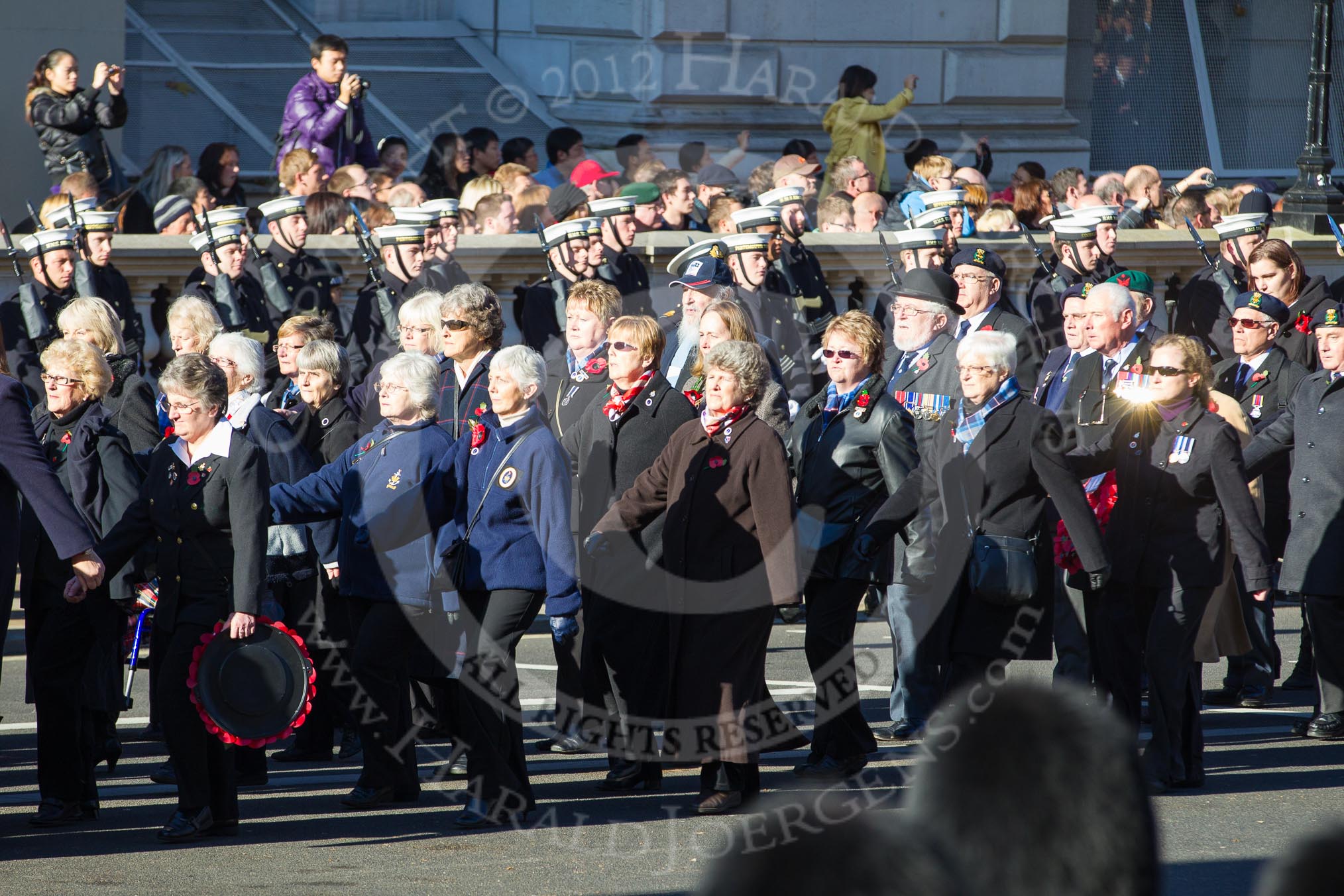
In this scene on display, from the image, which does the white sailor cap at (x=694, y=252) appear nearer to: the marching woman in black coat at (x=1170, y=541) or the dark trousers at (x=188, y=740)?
the marching woman in black coat at (x=1170, y=541)

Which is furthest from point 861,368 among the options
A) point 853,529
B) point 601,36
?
point 601,36

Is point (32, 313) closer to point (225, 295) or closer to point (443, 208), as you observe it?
point (225, 295)

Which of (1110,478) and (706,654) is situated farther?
(1110,478)

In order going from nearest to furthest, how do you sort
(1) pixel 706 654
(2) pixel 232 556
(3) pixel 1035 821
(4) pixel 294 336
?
(3) pixel 1035 821, (2) pixel 232 556, (1) pixel 706 654, (4) pixel 294 336

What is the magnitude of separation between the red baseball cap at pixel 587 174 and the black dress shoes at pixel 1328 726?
26.3 feet

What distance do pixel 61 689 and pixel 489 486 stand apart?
1.58 m

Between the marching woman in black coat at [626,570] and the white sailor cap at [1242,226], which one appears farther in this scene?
the white sailor cap at [1242,226]

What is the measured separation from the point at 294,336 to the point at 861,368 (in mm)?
2579

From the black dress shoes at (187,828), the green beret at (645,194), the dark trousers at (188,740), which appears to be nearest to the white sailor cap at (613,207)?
the green beret at (645,194)

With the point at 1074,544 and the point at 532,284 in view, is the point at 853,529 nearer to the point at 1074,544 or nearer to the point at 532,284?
the point at 1074,544

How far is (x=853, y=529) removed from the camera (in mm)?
7352

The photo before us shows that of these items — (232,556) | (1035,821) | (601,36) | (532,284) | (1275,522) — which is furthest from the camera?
(601,36)

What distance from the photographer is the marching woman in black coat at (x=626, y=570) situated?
7.16 m

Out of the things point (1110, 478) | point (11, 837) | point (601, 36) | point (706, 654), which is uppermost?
point (601, 36)
